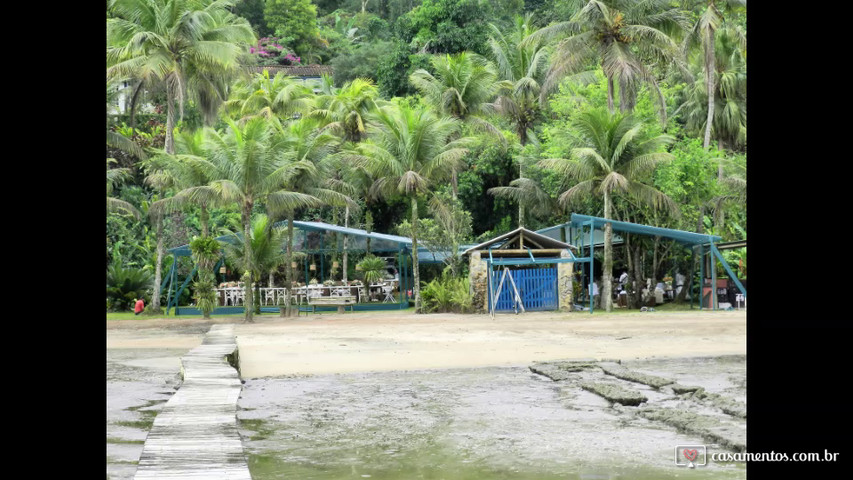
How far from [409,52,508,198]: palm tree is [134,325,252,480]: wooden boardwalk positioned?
2552 centimetres

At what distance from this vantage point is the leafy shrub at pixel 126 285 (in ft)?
105

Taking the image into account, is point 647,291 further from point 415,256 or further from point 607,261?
point 415,256

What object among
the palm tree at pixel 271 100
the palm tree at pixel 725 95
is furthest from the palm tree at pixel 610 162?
the palm tree at pixel 271 100

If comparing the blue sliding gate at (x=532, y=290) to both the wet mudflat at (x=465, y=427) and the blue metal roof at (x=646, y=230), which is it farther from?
the wet mudflat at (x=465, y=427)

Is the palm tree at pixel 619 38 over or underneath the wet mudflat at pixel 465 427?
over

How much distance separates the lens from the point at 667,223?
1296 inches

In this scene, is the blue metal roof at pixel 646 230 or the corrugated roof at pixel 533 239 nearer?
the blue metal roof at pixel 646 230

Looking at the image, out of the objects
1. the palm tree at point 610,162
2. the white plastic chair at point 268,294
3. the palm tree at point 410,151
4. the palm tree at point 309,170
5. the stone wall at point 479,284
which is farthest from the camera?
→ the white plastic chair at point 268,294

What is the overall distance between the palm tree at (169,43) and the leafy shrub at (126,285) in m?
4.56

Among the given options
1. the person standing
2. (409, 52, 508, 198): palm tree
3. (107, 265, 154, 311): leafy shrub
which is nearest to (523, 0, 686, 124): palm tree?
(409, 52, 508, 198): palm tree

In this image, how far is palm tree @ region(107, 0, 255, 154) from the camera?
29578 mm
